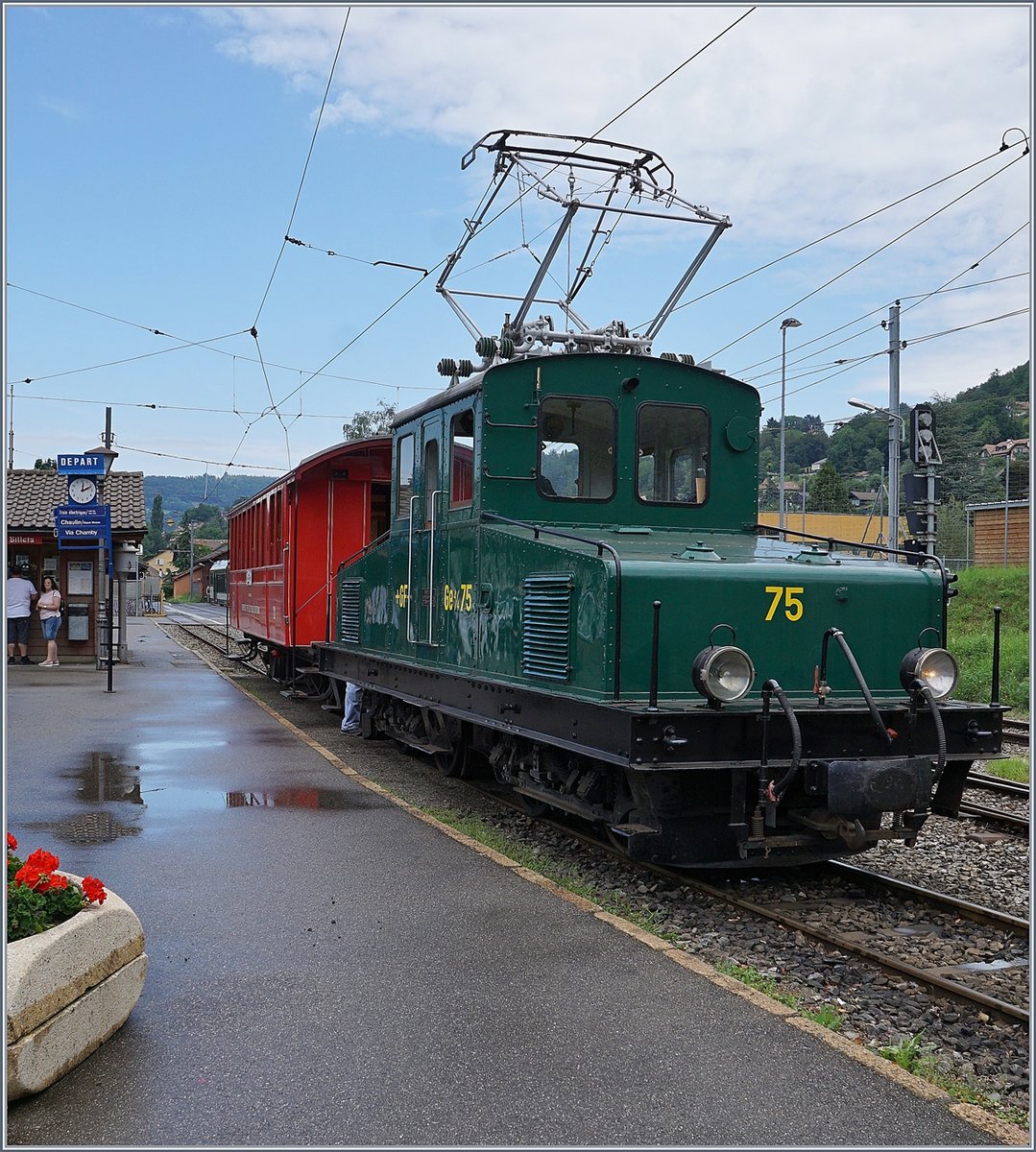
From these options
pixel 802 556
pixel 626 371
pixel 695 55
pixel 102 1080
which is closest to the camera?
pixel 102 1080

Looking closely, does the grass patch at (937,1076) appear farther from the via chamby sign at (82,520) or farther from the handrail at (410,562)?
the via chamby sign at (82,520)

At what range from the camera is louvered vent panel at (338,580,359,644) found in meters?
12.5

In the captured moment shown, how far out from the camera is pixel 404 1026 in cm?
445

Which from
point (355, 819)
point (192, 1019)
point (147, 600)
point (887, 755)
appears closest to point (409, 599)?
point (355, 819)

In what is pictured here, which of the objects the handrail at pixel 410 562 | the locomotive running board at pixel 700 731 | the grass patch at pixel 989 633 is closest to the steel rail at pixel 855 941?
the locomotive running board at pixel 700 731

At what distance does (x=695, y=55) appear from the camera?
32.4ft

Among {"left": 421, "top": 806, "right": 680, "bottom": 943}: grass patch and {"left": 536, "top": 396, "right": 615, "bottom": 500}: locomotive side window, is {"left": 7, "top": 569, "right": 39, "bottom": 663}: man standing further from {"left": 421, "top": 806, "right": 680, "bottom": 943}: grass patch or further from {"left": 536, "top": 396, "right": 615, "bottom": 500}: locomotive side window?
{"left": 536, "top": 396, "right": 615, "bottom": 500}: locomotive side window

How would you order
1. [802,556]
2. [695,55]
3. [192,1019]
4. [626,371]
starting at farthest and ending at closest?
[695,55], [626,371], [802,556], [192,1019]

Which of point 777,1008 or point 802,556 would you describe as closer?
point 777,1008

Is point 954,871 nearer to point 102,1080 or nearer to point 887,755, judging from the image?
point 887,755

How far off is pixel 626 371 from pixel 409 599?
3.32m

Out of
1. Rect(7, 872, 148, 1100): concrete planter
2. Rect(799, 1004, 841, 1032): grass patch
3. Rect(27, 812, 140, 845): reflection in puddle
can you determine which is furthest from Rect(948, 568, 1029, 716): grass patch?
Rect(7, 872, 148, 1100): concrete planter

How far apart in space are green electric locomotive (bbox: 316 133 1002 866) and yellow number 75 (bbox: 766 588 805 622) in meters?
0.01

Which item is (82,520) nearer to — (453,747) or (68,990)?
(453,747)
